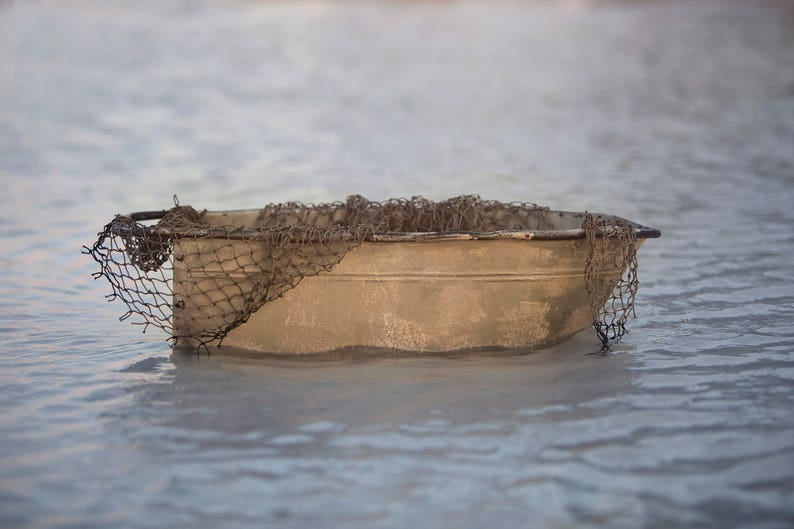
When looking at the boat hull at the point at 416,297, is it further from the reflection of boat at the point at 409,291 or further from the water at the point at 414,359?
the water at the point at 414,359

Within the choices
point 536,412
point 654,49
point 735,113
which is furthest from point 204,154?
point 654,49

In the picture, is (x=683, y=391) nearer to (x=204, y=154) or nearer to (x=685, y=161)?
(x=685, y=161)

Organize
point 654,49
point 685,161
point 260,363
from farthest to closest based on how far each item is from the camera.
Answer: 1. point 654,49
2. point 685,161
3. point 260,363

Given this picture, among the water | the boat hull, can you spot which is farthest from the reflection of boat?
the water

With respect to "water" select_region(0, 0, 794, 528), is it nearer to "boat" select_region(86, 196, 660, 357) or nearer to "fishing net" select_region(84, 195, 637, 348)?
"boat" select_region(86, 196, 660, 357)

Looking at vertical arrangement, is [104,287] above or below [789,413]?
above

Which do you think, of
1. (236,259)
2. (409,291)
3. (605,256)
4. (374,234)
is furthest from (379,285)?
(605,256)
